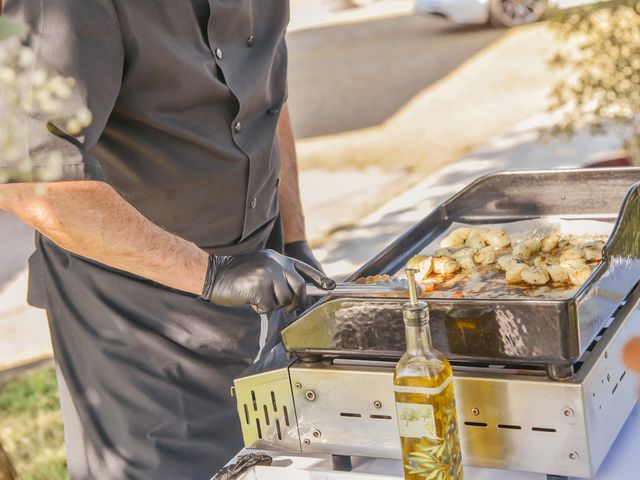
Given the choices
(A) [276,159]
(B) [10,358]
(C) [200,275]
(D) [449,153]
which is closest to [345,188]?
(D) [449,153]

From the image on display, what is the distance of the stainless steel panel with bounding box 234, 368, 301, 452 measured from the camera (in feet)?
5.10

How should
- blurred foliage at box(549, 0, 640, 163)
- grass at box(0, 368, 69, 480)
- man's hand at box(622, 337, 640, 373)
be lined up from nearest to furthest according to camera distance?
man's hand at box(622, 337, 640, 373) < grass at box(0, 368, 69, 480) < blurred foliage at box(549, 0, 640, 163)

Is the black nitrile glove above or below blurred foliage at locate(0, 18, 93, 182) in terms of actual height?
below

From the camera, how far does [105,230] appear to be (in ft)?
5.67

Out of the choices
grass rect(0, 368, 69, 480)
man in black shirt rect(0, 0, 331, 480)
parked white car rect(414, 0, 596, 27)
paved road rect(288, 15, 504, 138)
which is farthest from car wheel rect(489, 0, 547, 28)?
man in black shirt rect(0, 0, 331, 480)

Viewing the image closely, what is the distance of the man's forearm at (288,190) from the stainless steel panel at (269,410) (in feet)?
2.82

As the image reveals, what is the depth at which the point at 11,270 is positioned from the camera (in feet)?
21.7

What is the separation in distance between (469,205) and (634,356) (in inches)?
52.0

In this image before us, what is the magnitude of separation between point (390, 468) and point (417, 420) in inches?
10.2

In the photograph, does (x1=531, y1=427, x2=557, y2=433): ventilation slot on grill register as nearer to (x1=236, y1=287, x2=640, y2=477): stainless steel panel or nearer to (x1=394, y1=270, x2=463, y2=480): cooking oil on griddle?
(x1=236, y1=287, x2=640, y2=477): stainless steel panel

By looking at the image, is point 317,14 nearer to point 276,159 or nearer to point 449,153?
point 449,153

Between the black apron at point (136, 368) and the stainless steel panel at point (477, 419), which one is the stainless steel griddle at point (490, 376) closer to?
the stainless steel panel at point (477, 419)

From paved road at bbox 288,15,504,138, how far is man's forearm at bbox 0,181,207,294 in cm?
709

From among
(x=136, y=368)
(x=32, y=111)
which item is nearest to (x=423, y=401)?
(x=32, y=111)
